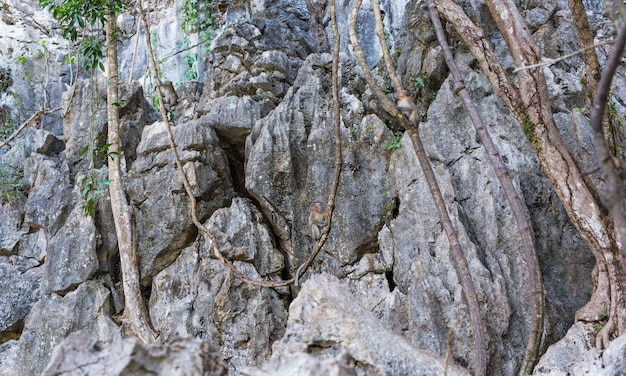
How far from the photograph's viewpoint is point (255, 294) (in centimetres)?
770

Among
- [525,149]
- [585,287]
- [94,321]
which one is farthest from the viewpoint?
[94,321]

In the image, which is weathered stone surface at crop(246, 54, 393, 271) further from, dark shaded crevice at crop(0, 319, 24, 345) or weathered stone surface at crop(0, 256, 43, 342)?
dark shaded crevice at crop(0, 319, 24, 345)

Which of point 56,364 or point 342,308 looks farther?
point 342,308

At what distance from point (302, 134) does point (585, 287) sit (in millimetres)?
4240

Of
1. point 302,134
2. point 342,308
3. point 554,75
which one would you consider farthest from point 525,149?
point 342,308

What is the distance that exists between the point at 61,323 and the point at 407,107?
6.06m

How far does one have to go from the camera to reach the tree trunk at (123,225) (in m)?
7.91

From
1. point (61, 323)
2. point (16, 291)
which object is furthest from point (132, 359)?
point (16, 291)

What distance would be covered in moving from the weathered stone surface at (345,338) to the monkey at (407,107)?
1.56 metres

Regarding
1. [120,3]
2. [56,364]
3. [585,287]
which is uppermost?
[120,3]

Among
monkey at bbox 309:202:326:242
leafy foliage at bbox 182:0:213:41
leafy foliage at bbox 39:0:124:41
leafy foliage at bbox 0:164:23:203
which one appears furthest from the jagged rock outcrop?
leafy foliage at bbox 182:0:213:41

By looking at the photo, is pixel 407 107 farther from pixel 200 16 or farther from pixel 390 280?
pixel 200 16

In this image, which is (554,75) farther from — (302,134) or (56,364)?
(56,364)

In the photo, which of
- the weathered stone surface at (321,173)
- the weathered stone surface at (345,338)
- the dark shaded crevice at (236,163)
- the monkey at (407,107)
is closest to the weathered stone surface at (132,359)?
the weathered stone surface at (345,338)
